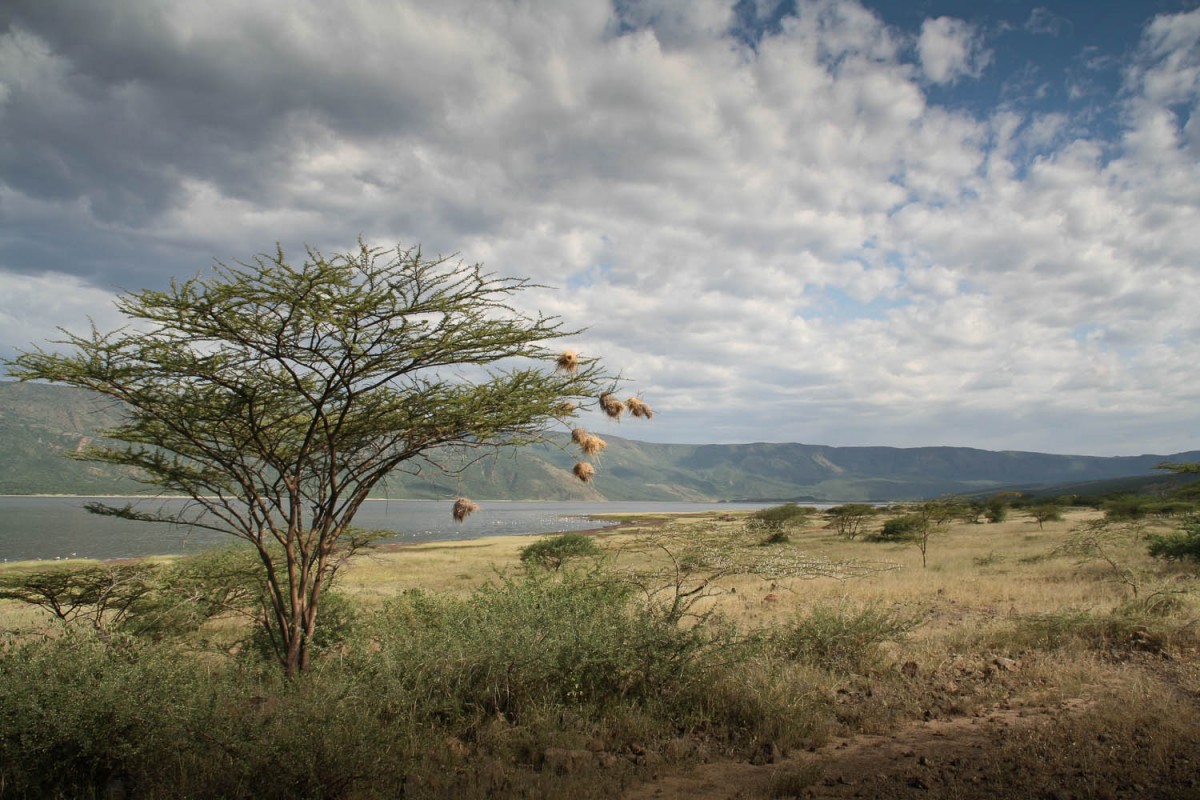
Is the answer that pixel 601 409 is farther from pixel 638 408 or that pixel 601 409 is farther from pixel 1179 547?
pixel 1179 547

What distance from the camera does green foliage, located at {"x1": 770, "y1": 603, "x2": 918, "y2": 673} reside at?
28.8 ft

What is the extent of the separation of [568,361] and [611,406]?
31.0 inches

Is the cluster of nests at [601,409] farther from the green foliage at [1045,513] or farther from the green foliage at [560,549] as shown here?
the green foliage at [1045,513]

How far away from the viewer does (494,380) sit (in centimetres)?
757

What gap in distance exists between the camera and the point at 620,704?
6719mm

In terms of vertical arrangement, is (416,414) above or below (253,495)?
above

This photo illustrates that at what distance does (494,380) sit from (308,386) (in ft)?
7.71

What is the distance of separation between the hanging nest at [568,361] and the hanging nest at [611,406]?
55 centimetres

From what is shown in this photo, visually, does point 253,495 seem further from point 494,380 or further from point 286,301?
point 494,380

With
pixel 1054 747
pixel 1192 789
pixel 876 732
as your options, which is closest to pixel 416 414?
pixel 876 732

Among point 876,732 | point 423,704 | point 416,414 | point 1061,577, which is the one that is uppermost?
point 416,414

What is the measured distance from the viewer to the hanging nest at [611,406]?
7594 millimetres

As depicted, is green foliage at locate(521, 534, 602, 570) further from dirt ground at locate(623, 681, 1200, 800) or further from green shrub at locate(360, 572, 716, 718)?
dirt ground at locate(623, 681, 1200, 800)

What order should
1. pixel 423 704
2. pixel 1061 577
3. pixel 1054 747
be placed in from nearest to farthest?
pixel 1054 747, pixel 423 704, pixel 1061 577
